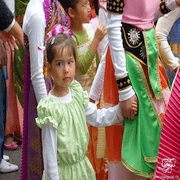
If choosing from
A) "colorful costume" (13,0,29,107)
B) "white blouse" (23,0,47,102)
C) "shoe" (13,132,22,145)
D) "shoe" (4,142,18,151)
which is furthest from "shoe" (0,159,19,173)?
"white blouse" (23,0,47,102)

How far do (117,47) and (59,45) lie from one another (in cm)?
25

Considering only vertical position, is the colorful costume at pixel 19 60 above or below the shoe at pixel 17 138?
above

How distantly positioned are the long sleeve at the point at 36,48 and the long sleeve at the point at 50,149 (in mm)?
410

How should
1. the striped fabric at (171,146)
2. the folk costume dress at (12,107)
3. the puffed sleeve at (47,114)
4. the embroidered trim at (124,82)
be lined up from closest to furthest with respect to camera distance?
the striped fabric at (171,146)
the puffed sleeve at (47,114)
the embroidered trim at (124,82)
the folk costume dress at (12,107)

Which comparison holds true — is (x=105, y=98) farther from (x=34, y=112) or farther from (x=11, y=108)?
(x=11, y=108)

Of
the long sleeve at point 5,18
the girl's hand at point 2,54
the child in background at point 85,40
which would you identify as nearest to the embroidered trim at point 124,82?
the child in background at point 85,40

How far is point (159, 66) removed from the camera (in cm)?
232

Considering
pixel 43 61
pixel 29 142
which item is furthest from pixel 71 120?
pixel 29 142

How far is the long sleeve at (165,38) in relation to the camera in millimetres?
2852

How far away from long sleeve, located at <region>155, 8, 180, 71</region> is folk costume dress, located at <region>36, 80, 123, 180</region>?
75 centimetres

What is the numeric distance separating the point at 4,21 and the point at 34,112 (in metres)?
0.52

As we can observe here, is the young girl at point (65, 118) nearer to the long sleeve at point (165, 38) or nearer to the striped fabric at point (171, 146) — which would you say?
the striped fabric at point (171, 146)

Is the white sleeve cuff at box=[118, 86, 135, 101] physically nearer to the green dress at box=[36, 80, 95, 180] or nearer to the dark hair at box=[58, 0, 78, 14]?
the green dress at box=[36, 80, 95, 180]

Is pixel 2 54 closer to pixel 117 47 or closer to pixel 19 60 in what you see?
pixel 19 60
